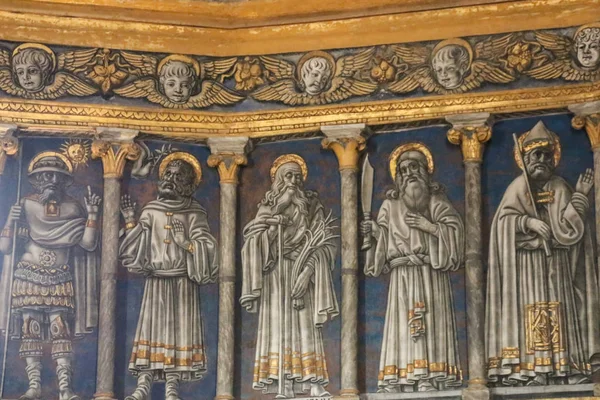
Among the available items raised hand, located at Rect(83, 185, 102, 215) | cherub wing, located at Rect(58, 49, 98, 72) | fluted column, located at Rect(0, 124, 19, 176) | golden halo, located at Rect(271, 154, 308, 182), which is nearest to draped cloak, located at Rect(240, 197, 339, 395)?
golden halo, located at Rect(271, 154, 308, 182)

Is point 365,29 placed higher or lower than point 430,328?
higher

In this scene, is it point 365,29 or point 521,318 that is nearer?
point 521,318

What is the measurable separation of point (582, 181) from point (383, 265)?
105 inches

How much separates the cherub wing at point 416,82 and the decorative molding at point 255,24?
1.40 ft

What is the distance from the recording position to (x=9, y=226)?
21188 millimetres

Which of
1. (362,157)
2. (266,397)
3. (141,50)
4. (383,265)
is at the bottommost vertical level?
(266,397)

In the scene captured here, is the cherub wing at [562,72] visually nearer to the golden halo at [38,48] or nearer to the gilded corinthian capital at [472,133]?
the gilded corinthian capital at [472,133]

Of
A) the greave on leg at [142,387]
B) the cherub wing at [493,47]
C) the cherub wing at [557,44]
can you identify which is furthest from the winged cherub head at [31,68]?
the cherub wing at [557,44]

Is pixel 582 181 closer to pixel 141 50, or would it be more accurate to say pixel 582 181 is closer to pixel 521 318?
pixel 521 318

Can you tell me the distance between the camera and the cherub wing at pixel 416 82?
21.4 metres

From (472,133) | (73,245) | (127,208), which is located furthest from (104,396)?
(472,133)

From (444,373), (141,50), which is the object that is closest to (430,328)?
(444,373)

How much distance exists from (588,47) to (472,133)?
5.83ft

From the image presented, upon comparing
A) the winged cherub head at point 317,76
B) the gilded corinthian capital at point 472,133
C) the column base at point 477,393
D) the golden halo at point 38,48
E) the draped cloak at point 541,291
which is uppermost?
the golden halo at point 38,48
